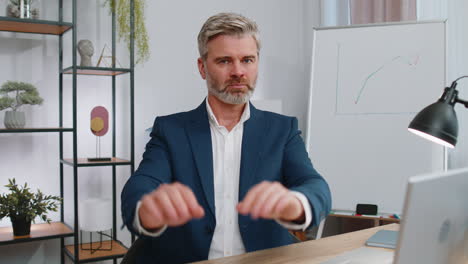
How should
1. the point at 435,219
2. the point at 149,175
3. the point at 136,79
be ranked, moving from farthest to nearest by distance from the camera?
1. the point at 136,79
2. the point at 149,175
3. the point at 435,219

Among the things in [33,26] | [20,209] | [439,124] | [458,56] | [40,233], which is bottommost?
[40,233]

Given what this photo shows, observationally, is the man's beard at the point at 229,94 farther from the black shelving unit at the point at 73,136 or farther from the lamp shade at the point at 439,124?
the black shelving unit at the point at 73,136

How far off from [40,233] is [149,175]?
1.40 metres

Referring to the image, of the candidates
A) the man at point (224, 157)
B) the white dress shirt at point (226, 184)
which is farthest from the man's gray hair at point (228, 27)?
the white dress shirt at point (226, 184)

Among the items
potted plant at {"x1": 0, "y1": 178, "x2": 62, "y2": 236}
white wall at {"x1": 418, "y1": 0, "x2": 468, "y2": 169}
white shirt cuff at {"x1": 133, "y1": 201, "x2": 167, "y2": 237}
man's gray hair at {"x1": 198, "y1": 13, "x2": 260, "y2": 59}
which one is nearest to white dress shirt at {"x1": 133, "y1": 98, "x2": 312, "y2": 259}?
man's gray hair at {"x1": 198, "y1": 13, "x2": 260, "y2": 59}

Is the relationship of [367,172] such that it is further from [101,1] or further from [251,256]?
[101,1]

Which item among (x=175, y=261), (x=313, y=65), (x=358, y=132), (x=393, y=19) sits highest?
(x=393, y=19)

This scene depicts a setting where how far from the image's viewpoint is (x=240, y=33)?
1.53 metres

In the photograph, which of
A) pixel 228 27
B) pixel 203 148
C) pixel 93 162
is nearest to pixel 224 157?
pixel 203 148

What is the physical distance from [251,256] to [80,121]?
77.3 inches

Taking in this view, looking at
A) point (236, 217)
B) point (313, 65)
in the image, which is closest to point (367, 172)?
point (313, 65)

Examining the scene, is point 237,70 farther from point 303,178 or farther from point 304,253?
point 304,253

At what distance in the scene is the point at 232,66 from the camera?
5.07 ft

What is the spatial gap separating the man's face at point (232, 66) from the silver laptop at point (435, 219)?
0.82 meters
